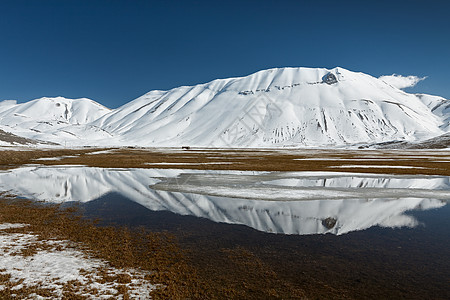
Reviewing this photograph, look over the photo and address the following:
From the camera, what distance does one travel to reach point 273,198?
25.4m

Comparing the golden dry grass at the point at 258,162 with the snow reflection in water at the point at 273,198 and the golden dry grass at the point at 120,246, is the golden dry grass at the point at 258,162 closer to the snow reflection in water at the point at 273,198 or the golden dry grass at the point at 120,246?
the snow reflection in water at the point at 273,198

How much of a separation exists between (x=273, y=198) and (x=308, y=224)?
7639 mm

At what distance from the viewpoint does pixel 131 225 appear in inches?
683

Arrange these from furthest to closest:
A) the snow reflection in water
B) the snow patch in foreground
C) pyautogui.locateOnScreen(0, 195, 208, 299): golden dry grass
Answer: the snow reflection in water → pyautogui.locateOnScreen(0, 195, 208, 299): golden dry grass → the snow patch in foreground

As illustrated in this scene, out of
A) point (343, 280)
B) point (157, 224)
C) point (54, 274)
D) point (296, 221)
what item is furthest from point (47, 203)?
point (343, 280)

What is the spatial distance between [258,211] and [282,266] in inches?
367

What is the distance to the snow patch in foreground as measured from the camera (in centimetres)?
953

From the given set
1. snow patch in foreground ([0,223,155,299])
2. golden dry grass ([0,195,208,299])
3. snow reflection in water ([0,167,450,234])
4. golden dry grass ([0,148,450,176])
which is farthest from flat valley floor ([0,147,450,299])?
golden dry grass ([0,148,450,176])

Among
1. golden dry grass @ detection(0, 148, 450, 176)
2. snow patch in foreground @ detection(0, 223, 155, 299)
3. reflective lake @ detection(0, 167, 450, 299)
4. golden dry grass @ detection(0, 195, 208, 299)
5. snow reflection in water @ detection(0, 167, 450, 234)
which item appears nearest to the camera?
snow patch in foreground @ detection(0, 223, 155, 299)

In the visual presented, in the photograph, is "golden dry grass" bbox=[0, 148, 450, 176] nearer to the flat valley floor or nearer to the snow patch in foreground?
the flat valley floor

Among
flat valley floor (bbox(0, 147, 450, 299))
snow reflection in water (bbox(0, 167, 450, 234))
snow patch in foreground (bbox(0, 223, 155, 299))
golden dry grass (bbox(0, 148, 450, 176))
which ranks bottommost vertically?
golden dry grass (bbox(0, 148, 450, 176))

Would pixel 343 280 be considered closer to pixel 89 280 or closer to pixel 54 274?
pixel 89 280

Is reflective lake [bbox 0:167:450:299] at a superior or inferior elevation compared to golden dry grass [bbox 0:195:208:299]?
inferior

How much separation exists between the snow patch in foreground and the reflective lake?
299cm
